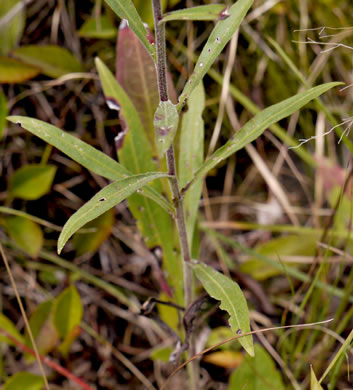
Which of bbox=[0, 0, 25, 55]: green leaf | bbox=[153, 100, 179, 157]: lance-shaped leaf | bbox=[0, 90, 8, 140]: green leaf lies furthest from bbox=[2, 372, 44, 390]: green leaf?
bbox=[0, 0, 25, 55]: green leaf

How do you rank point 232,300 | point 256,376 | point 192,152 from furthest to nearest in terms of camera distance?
point 256,376 < point 192,152 < point 232,300

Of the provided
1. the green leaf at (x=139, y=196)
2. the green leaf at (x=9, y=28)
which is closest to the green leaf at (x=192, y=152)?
the green leaf at (x=139, y=196)

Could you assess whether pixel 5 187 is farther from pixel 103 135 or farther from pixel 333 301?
pixel 333 301

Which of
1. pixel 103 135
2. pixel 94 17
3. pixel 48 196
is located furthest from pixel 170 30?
pixel 48 196

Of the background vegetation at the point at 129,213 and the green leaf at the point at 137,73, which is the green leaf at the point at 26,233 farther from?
the green leaf at the point at 137,73

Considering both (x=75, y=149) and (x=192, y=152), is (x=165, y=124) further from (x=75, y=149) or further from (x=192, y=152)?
(x=192, y=152)

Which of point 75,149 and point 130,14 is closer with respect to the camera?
point 130,14

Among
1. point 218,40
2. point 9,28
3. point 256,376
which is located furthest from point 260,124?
point 9,28
